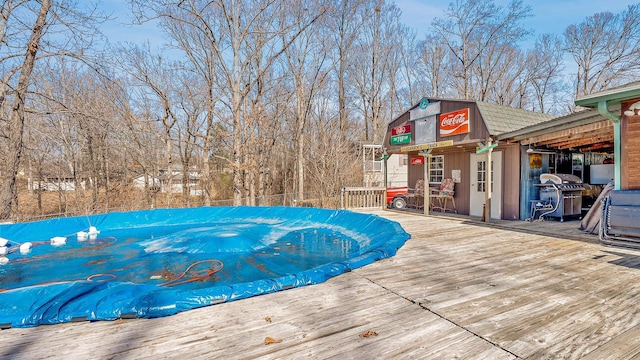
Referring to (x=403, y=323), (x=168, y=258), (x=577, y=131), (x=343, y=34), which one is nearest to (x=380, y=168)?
(x=343, y=34)

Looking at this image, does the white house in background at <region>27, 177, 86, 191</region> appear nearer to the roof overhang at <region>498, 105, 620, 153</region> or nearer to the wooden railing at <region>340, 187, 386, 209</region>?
the wooden railing at <region>340, 187, 386, 209</region>

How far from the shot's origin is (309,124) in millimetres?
17266

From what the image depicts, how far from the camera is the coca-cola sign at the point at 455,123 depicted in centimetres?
751

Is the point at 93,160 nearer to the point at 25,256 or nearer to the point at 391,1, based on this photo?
the point at 25,256

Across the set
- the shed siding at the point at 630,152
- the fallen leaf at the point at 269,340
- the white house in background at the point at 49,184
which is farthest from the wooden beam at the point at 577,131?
the white house in background at the point at 49,184

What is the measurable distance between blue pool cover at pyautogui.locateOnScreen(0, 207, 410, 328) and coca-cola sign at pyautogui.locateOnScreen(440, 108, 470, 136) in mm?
3114

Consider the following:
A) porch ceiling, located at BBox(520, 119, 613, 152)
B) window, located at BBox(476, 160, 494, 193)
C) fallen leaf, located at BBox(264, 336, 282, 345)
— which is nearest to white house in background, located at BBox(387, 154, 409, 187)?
window, located at BBox(476, 160, 494, 193)

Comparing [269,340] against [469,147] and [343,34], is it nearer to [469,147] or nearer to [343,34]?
[469,147]

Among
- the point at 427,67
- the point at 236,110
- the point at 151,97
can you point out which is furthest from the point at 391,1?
the point at 151,97

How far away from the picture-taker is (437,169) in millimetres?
9680

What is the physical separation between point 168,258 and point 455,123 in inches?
279

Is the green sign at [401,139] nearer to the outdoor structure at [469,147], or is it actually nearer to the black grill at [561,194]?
the outdoor structure at [469,147]

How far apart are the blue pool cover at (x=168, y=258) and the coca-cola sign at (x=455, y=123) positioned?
3.11 metres

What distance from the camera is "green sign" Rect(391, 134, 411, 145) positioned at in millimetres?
9152
